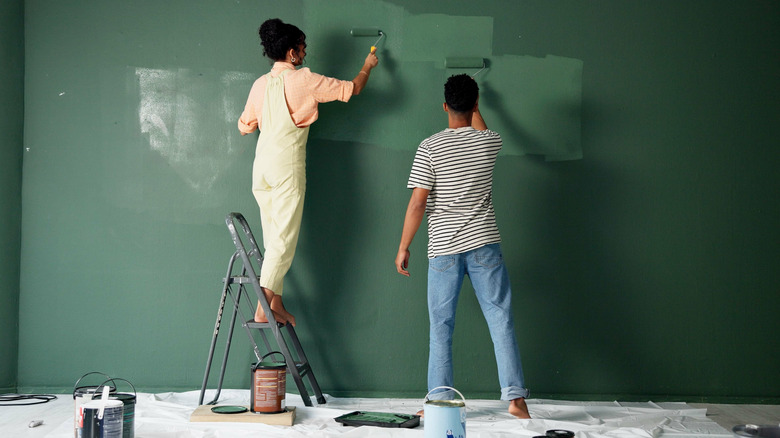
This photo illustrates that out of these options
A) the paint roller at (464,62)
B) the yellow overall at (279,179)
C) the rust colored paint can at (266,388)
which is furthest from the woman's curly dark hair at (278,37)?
the rust colored paint can at (266,388)

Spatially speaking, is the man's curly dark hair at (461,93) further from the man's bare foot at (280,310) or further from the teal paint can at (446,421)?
the teal paint can at (446,421)

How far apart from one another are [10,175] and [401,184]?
1.88 metres

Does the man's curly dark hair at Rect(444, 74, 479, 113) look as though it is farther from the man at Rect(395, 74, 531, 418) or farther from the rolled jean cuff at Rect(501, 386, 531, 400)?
the rolled jean cuff at Rect(501, 386, 531, 400)

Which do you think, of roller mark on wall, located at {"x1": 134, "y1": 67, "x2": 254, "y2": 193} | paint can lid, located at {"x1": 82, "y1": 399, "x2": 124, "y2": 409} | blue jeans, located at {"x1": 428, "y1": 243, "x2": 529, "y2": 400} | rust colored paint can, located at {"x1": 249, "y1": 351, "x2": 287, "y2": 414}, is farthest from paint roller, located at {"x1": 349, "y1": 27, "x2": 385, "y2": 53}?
paint can lid, located at {"x1": 82, "y1": 399, "x2": 124, "y2": 409}

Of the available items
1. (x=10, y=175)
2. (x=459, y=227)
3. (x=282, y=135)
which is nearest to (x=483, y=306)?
(x=459, y=227)

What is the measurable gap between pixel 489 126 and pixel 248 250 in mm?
1304

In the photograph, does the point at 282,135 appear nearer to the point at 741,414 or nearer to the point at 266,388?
the point at 266,388

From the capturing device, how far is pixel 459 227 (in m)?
2.71

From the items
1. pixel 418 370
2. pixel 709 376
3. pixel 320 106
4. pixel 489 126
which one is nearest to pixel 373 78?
pixel 320 106

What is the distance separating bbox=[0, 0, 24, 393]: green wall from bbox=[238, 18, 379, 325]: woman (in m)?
1.19

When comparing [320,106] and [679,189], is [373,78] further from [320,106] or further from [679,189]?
[679,189]

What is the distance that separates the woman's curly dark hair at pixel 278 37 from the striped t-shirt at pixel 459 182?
2.76ft

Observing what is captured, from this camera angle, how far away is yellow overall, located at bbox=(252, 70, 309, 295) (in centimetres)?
299

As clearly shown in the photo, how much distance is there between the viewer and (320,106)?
3.32 m
